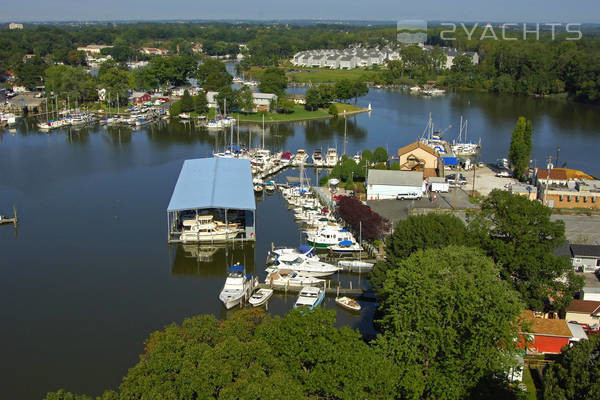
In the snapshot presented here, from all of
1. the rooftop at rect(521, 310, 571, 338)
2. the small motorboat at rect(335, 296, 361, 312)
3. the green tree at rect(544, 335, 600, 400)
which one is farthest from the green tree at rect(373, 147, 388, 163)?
the green tree at rect(544, 335, 600, 400)

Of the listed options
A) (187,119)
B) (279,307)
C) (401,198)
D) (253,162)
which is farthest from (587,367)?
(187,119)

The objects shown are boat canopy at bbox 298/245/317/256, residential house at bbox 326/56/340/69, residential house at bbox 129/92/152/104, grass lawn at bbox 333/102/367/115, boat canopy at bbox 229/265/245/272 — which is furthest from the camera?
residential house at bbox 326/56/340/69

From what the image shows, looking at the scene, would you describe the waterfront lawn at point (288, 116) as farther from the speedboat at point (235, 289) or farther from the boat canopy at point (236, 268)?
the speedboat at point (235, 289)

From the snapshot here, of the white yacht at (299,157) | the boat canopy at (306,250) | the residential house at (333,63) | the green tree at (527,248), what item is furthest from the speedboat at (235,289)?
the residential house at (333,63)

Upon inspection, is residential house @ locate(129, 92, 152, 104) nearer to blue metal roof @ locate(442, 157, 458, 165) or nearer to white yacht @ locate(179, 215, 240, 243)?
blue metal roof @ locate(442, 157, 458, 165)

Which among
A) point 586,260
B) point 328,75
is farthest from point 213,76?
point 586,260

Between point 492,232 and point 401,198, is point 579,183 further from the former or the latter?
point 492,232
